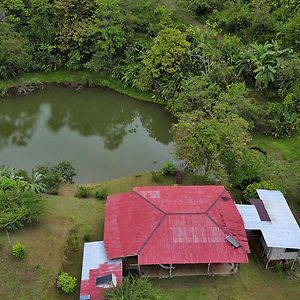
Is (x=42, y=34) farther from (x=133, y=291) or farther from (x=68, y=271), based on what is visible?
(x=133, y=291)

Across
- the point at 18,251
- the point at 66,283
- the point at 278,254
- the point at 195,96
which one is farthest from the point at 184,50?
the point at 66,283

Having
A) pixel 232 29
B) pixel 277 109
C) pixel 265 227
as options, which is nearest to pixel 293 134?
pixel 277 109

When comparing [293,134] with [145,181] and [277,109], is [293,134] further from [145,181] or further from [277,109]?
[145,181]

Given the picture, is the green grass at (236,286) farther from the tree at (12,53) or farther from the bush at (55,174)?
the tree at (12,53)

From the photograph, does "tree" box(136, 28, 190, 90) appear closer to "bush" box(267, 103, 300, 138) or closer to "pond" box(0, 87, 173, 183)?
"pond" box(0, 87, 173, 183)

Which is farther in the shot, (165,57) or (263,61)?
(165,57)

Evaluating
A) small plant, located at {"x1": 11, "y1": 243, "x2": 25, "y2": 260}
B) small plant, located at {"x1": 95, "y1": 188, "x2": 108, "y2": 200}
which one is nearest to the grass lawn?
small plant, located at {"x1": 11, "y1": 243, "x2": 25, "y2": 260}
